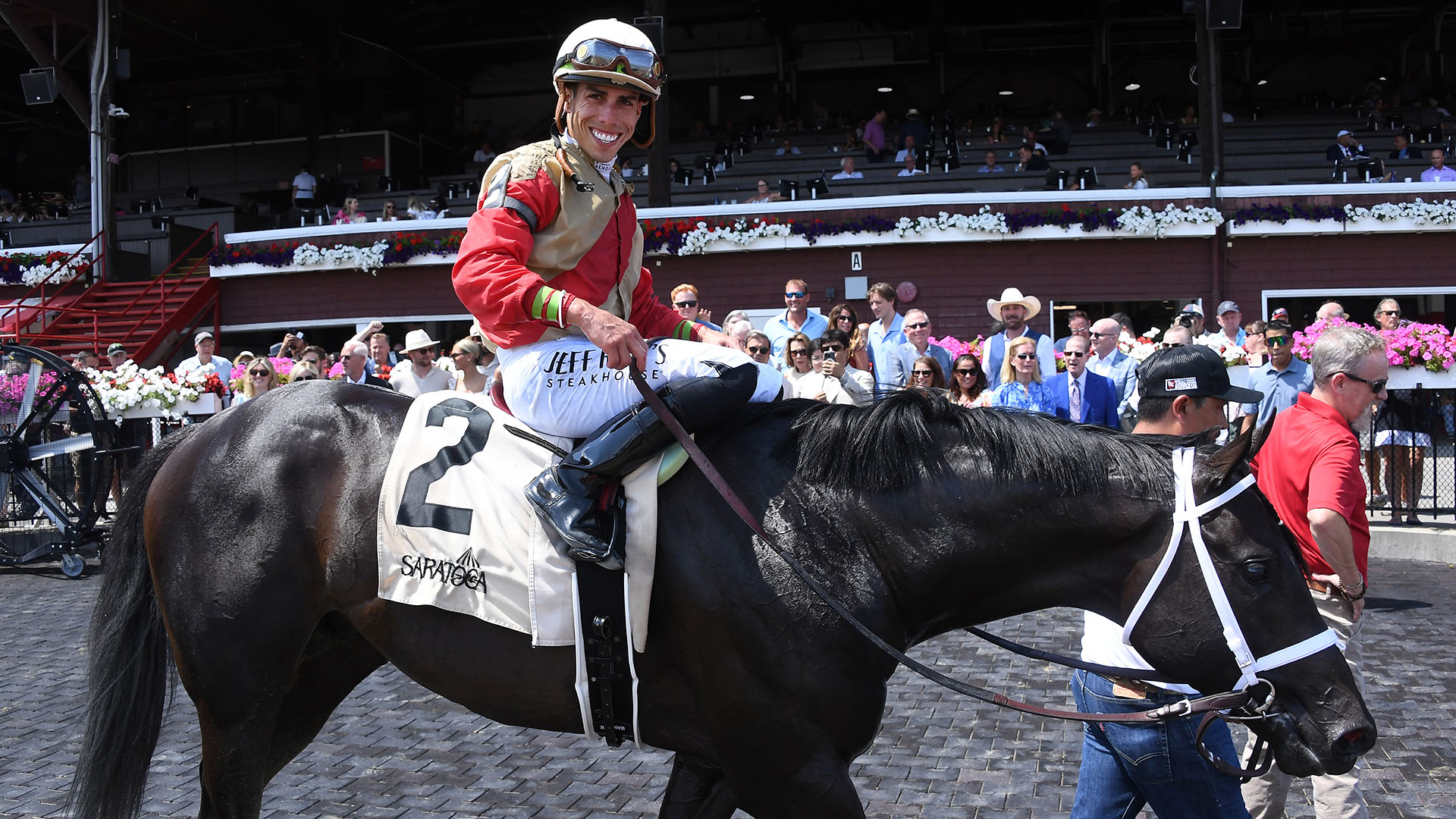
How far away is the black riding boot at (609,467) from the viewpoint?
2.54m

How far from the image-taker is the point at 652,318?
3312mm

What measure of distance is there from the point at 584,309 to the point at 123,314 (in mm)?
22413

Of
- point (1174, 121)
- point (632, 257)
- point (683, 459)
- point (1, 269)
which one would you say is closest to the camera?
point (683, 459)

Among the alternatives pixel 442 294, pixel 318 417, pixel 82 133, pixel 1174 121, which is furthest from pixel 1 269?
pixel 1174 121

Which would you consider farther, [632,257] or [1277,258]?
[1277,258]

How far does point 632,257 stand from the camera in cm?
308

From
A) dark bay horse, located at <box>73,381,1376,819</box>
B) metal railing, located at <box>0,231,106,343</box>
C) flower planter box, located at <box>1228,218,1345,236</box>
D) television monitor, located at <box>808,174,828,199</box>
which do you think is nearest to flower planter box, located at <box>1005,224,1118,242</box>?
flower planter box, located at <box>1228,218,1345,236</box>

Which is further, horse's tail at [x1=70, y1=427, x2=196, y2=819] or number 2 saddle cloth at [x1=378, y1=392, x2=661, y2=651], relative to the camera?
horse's tail at [x1=70, y1=427, x2=196, y2=819]

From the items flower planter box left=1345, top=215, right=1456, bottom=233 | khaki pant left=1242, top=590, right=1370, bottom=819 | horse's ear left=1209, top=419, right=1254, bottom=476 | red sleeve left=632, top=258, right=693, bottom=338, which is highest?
flower planter box left=1345, top=215, right=1456, bottom=233

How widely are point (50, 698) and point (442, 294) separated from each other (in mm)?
15331

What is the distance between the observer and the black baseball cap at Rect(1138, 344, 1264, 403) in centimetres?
307

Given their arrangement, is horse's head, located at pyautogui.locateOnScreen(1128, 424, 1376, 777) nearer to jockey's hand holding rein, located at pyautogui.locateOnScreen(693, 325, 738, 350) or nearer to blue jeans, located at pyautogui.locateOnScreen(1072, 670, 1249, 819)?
blue jeans, located at pyautogui.locateOnScreen(1072, 670, 1249, 819)

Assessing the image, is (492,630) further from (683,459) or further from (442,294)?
(442,294)

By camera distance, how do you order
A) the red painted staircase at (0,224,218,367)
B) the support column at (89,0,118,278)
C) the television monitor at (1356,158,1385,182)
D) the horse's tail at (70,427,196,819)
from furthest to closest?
1. the support column at (89,0,118,278)
2. the red painted staircase at (0,224,218,367)
3. the television monitor at (1356,158,1385,182)
4. the horse's tail at (70,427,196,819)
